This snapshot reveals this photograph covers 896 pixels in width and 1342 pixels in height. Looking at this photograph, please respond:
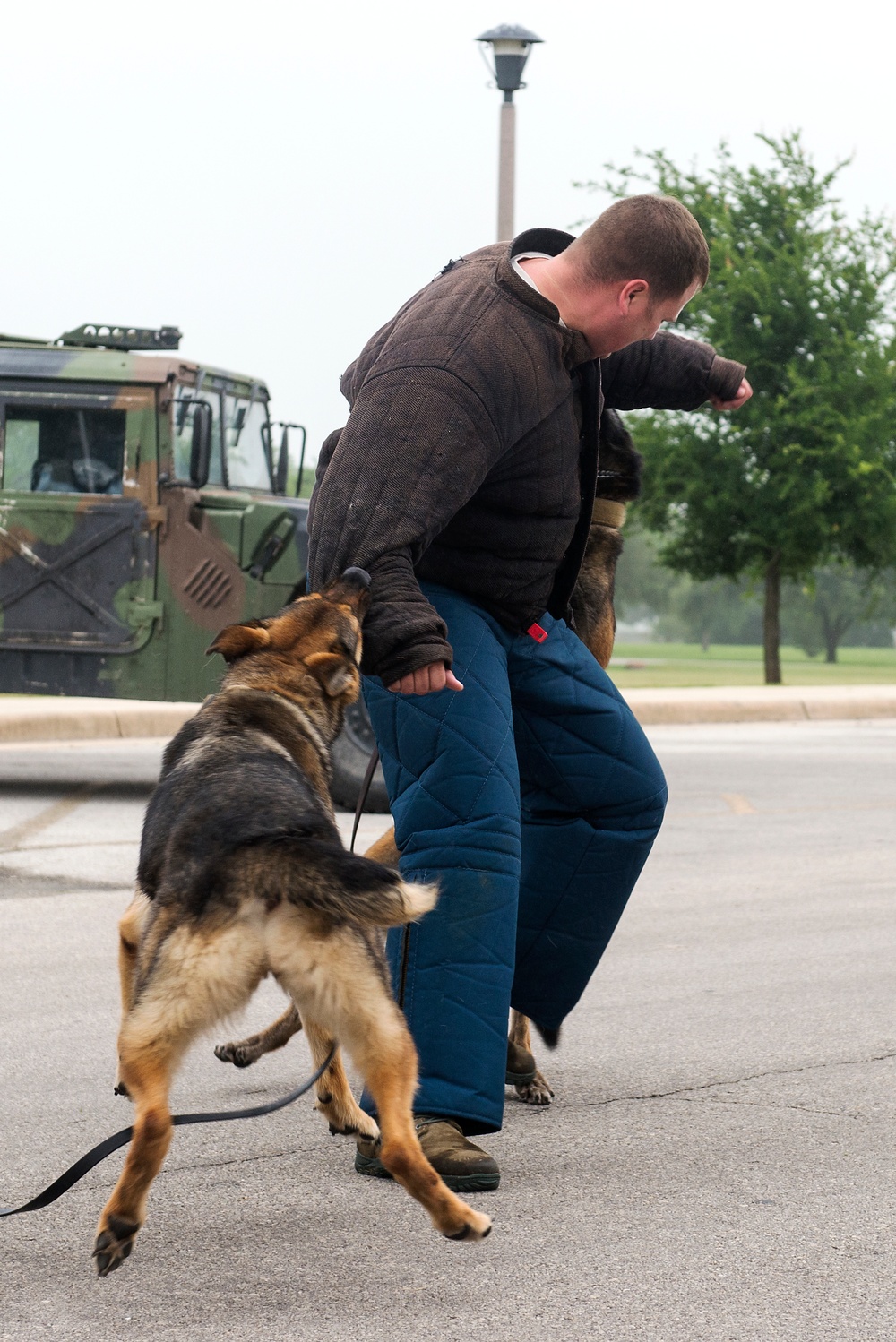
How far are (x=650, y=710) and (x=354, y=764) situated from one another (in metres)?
8.70

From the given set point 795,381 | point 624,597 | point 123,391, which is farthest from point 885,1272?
point 624,597

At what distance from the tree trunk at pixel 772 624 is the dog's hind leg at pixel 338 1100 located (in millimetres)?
24297

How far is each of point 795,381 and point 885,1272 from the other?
24.7 m

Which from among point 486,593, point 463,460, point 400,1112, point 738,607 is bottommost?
point 738,607

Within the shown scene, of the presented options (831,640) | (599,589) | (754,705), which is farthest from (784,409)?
(831,640)

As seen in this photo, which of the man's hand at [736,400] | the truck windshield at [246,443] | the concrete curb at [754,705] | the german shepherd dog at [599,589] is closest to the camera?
the german shepherd dog at [599,589]

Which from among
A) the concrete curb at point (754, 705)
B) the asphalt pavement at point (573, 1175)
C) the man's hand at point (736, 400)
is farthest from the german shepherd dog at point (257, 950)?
the concrete curb at point (754, 705)

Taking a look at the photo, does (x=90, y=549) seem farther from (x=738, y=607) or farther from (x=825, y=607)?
(x=738, y=607)

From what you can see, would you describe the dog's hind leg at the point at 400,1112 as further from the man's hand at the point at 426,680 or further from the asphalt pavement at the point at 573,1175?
the man's hand at the point at 426,680

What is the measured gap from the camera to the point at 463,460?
3529 mm

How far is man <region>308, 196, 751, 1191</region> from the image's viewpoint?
353 cm

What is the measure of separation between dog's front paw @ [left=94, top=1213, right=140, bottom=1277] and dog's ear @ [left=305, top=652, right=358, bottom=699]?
3.84 feet

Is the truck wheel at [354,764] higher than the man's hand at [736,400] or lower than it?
lower

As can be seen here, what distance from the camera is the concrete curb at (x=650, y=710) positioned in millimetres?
15406
